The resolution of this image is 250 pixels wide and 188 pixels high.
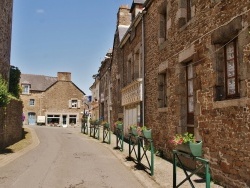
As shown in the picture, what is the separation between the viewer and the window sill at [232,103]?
19.6 ft

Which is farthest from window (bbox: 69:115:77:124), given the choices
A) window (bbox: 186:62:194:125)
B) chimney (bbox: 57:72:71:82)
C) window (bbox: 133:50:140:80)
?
window (bbox: 186:62:194:125)

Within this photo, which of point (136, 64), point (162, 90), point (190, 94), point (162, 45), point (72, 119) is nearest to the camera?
point (190, 94)

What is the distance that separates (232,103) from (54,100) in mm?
41638

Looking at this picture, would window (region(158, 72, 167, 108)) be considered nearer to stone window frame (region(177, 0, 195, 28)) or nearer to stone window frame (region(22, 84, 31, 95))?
stone window frame (region(177, 0, 195, 28))

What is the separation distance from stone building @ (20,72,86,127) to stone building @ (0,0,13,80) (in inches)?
1154

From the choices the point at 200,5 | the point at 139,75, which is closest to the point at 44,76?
the point at 139,75

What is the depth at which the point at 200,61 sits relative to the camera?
793 centimetres

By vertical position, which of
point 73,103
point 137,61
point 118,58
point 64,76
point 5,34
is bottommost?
point 73,103

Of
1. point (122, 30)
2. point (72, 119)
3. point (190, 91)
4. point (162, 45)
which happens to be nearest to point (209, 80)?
point (190, 91)

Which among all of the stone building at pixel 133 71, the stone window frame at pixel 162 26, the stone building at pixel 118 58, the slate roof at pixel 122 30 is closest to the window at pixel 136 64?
the stone building at pixel 133 71

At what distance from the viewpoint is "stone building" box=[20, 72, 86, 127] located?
4519 centimetres

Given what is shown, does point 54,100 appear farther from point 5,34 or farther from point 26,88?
point 5,34

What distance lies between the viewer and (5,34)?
15680 mm

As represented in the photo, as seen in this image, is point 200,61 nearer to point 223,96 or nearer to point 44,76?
point 223,96
